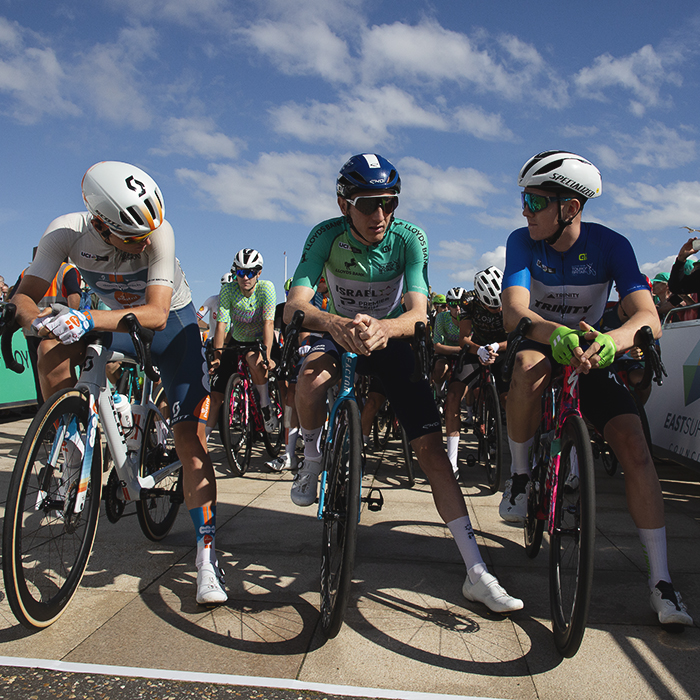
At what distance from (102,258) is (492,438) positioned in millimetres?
4372

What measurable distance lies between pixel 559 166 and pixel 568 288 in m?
0.73

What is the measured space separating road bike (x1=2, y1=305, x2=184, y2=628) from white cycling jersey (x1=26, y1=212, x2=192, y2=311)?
0.43 m

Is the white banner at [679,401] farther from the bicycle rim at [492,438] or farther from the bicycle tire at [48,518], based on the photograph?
the bicycle tire at [48,518]

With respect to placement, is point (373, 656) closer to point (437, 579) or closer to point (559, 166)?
point (437, 579)

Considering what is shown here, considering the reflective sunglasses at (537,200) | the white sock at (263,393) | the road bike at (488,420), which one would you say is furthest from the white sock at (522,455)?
the white sock at (263,393)

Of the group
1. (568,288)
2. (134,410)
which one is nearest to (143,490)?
(134,410)

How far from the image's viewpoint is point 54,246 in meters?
3.30

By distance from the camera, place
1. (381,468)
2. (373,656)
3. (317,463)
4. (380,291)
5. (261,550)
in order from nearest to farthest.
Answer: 1. (373,656)
2. (317,463)
3. (380,291)
4. (261,550)
5. (381,468)

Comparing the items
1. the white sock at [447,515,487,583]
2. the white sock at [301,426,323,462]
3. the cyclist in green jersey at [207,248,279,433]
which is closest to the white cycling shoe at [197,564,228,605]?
the white sock at [301,426,323,462]

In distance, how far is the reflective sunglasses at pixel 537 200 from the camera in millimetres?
3380

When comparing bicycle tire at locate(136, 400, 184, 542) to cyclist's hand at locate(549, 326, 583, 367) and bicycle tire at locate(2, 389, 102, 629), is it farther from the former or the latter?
cyclist's hand at locate(549, 326, 583, 367)

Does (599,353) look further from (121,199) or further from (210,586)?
(121,199)

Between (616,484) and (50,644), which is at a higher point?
(50,644)

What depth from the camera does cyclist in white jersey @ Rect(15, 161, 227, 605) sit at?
300cm
